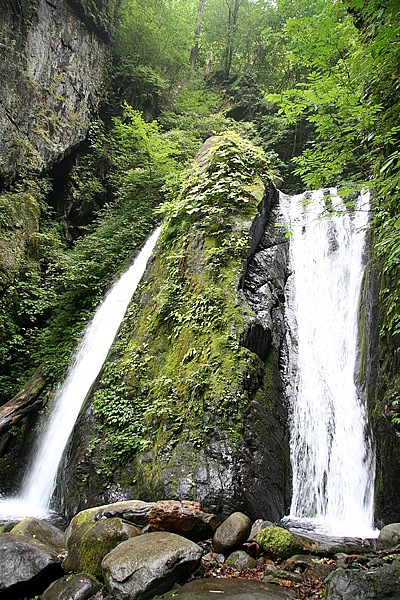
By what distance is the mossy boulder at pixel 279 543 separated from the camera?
3.63 meters

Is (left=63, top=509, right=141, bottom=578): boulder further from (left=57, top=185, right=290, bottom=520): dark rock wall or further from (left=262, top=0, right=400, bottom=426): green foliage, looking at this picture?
(left=262, top=0, right=400, bottom=426): green foliage

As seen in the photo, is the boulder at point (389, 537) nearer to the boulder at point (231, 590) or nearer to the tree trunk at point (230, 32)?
the boulder at point (231, 590)

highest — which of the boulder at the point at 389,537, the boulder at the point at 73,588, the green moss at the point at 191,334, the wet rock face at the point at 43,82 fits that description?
the wet rock face at the point at 43,82

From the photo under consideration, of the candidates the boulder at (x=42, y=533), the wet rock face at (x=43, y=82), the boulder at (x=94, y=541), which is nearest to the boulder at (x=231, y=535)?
the boulder at (x=94, y=541)

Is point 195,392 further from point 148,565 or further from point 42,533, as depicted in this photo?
point 148,565

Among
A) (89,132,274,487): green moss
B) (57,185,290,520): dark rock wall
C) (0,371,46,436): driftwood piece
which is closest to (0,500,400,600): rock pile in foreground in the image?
(57,185,290,520): dark rock wall

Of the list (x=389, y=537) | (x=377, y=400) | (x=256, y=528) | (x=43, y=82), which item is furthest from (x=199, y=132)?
(x=389, y=537)

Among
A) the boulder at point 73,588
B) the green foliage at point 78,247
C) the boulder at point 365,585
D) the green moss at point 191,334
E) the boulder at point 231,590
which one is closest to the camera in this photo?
the boulder at point 365,585

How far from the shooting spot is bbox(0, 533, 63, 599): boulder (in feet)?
10.9

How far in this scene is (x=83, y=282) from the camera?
34.0ft

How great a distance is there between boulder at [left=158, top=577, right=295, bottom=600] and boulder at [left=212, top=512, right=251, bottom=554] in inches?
19.8

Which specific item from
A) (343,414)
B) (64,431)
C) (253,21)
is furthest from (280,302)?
(253,21)

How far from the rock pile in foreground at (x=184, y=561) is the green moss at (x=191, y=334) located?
1266mm

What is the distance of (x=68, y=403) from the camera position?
7.52 meters
